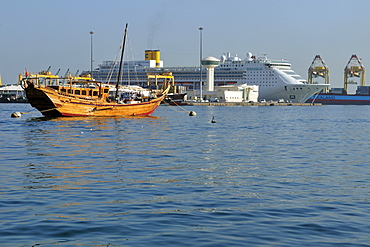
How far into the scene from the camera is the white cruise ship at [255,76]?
15075 centimetres

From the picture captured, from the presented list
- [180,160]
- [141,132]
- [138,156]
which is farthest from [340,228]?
[141,132]

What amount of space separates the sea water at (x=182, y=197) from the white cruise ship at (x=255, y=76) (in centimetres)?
12257

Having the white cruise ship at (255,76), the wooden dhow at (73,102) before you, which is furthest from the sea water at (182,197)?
the white cruise ship at (255,76)

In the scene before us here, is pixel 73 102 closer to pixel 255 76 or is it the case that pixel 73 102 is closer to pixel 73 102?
pixel 73 102

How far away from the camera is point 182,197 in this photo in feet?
48.0

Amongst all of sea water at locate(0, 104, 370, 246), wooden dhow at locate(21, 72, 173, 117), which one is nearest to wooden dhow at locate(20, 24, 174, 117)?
wooden dhow at locate(21, 72, 173, 117)

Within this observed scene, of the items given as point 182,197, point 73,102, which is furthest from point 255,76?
point 182,197

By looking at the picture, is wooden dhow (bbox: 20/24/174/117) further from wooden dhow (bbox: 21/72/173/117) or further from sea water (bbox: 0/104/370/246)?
sea water (bbox: 0/104/370/246)

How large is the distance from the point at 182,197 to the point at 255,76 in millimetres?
143361

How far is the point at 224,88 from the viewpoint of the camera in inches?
5901

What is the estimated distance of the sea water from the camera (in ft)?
35.8

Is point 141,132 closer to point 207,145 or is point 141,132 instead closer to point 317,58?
point 207,145

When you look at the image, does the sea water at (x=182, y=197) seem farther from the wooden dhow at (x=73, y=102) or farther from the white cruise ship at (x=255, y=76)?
the white cruise ship at (x=255, y=76)

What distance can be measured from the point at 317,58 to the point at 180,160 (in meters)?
166
